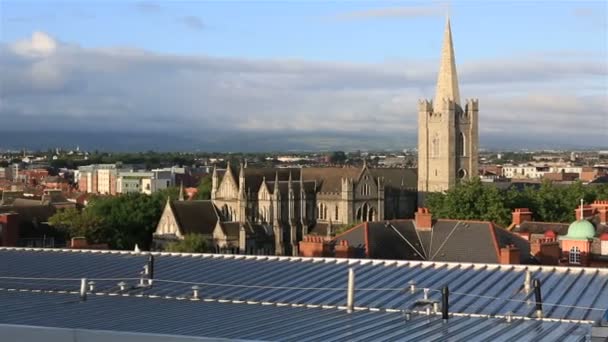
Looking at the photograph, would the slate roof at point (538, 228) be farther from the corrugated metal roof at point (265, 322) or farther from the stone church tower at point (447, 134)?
the stone church tower at point (447, 134)

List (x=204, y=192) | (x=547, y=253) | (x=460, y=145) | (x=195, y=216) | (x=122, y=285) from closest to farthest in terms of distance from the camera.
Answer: (x=122, y=285) < (x=547, y=253) < (x=195, y=216) < (x=204, y=192) < (x=460, y=145)

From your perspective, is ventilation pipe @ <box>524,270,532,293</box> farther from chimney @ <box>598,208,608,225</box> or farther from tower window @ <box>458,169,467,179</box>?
tower window @ <box>458,169,467,179</box>

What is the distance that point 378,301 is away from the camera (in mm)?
16438

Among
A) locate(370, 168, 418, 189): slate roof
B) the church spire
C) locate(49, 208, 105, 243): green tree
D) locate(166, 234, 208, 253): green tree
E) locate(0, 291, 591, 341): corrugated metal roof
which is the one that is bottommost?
locate(166, 234, 208, 253): green tree

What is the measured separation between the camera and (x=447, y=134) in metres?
104

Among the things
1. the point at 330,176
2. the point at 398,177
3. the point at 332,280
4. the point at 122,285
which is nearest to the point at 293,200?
the point at 330,176

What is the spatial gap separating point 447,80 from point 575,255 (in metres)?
67.2

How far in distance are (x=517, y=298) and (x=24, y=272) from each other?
1158 centimetres

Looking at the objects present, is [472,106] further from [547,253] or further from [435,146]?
[547,253]

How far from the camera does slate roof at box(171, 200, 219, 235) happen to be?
2859 inches

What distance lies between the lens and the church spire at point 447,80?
104512mm

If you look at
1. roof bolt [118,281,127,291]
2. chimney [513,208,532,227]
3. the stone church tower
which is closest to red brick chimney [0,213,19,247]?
chimney [513,208,532,227]

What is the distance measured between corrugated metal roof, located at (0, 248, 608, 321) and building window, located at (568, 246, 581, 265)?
2006 cm

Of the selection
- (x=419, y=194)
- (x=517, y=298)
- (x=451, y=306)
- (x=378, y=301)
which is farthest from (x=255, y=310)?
(x=419, y=194)
